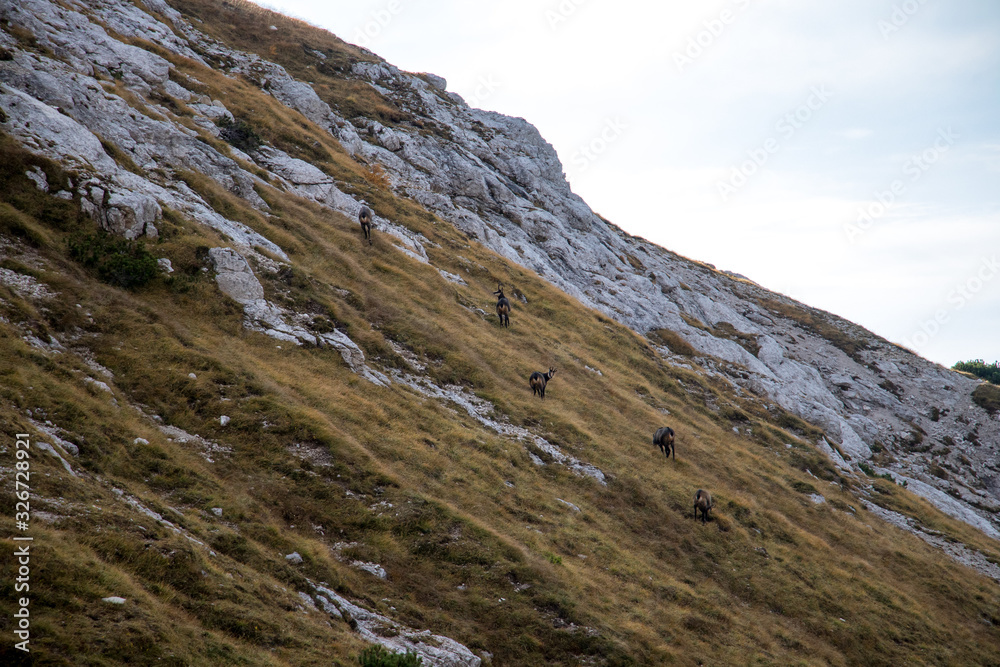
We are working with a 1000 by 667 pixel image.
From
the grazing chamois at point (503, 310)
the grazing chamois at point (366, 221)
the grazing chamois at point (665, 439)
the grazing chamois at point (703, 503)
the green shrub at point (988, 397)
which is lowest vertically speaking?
the grazing chamois at point (703, 503)

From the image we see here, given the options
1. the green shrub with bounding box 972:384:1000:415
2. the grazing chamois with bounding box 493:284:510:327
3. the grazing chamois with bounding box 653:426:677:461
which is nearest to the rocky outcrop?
the grazing chamois with bounding box 493:284:510:327

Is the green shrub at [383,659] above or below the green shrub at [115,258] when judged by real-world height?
below

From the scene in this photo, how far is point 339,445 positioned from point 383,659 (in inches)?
330

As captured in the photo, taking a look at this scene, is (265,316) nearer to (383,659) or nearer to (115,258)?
(115,258)

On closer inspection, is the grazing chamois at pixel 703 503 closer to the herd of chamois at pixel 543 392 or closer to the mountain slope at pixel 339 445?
the herd of chamois at pixel 543 392


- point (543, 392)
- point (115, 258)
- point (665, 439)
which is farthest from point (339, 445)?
point (665, 439)

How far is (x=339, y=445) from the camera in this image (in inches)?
661

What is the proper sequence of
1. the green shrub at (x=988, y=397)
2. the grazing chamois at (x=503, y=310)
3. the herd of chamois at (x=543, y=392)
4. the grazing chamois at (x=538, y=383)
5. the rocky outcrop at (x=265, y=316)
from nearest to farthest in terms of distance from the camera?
the rocky outcrop at (x=265, y=316) < the herd of chamois at (x=543, y=392) < the grazing chamois at (x=538, y=383) < the grazing chamois at (x=503, y=310) < the green shrub at (x=988, y=397)

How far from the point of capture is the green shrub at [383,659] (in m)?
9.23

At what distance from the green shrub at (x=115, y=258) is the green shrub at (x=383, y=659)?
1590 cm

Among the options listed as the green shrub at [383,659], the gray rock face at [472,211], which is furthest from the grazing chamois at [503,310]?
the green shrub at [383,659]

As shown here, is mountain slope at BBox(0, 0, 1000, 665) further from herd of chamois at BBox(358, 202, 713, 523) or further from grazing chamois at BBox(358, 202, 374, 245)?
grazing chamois at BBox(358, 202, 374, 245)

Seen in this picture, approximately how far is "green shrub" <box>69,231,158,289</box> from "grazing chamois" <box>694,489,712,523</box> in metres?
24.5

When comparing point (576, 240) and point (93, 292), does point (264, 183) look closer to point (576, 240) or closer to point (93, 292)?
point (93, 292)
